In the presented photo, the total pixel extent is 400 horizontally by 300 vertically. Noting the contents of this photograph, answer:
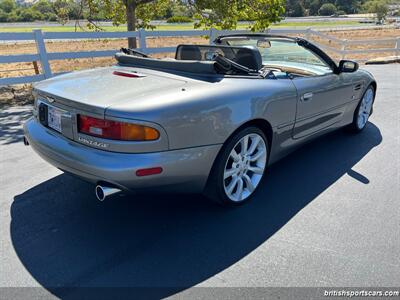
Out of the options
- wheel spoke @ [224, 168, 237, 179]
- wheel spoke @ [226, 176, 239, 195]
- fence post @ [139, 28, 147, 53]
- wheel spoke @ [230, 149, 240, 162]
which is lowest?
wheel spoke @ [226, 176, 239, 195]

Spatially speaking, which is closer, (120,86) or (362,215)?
(120,86)

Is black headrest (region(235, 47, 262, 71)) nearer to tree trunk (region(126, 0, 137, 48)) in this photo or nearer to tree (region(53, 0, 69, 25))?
tree trunk (region(126, 0, 137, 48))

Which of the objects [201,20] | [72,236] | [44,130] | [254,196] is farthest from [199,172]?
[201,20]

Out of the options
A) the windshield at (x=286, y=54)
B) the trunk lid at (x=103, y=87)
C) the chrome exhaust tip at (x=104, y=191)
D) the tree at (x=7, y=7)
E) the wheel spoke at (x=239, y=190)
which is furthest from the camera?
the tree at (x=7, y=7)

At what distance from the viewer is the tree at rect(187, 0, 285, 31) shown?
970 cm

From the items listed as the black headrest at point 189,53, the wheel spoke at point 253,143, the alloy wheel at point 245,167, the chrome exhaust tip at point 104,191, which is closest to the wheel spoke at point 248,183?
the alloy wheel at point 245,167

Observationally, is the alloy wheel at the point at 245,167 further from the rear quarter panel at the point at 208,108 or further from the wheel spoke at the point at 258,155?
the rear quarter panel at the point at 208,108

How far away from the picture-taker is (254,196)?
3289mm

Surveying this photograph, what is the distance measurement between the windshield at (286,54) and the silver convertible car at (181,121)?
157 mm

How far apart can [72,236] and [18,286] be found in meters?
0.54

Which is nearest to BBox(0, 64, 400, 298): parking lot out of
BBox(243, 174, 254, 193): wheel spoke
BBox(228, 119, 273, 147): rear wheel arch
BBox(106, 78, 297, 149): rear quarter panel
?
BBox(243, 174, 254, 193): wheel spoke

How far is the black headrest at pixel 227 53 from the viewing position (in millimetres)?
3250

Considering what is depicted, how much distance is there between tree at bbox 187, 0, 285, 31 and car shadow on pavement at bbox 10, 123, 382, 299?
291 inches

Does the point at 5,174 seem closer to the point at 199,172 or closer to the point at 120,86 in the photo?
the point at 120,86
